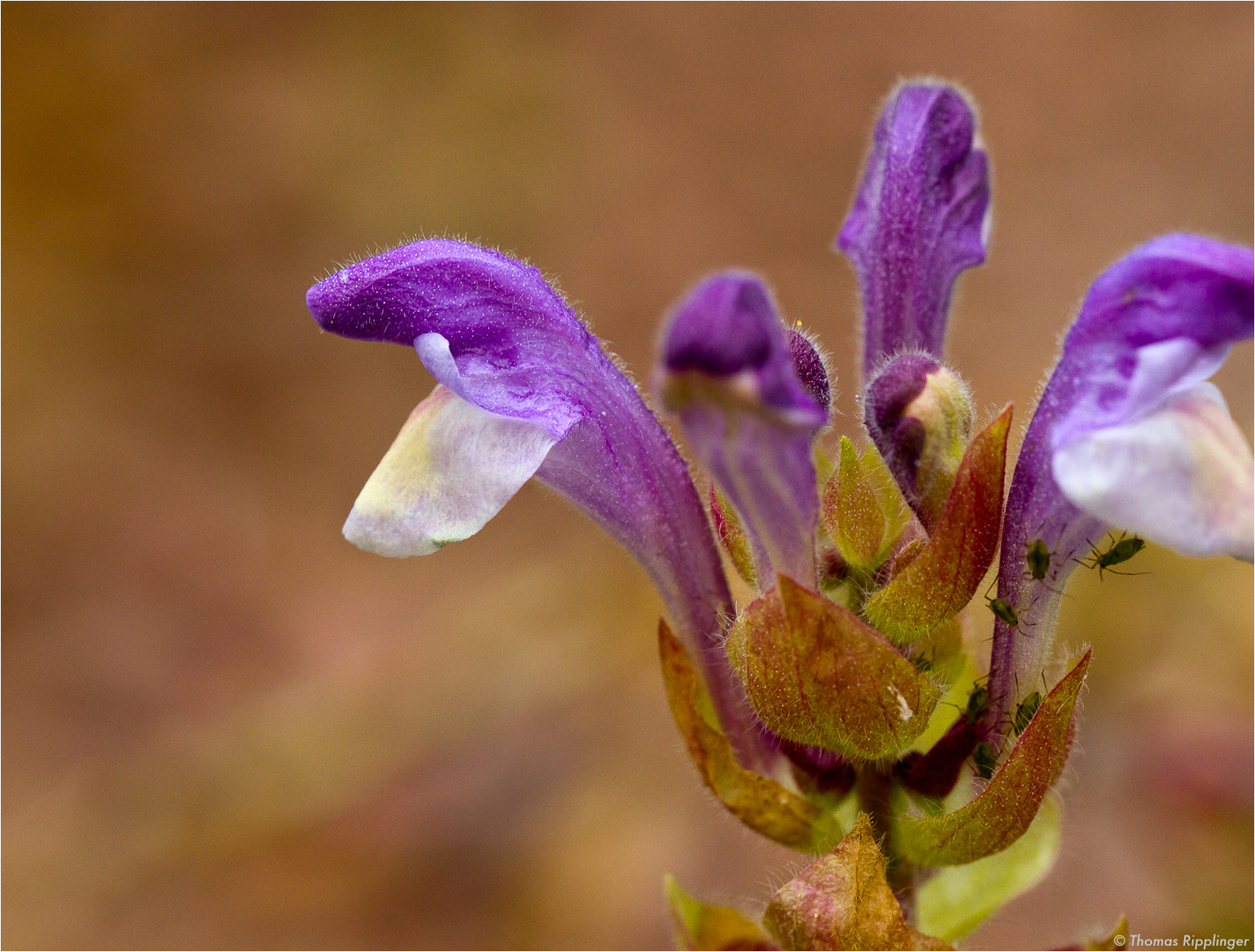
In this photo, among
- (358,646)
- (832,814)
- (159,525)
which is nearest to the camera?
(832,814)

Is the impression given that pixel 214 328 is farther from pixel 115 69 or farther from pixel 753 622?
pixel 753 622

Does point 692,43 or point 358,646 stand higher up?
point 692,43

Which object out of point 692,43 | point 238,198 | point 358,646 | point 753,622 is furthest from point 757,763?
point 692,43

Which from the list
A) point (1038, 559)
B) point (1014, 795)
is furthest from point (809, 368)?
point (1014, 795)

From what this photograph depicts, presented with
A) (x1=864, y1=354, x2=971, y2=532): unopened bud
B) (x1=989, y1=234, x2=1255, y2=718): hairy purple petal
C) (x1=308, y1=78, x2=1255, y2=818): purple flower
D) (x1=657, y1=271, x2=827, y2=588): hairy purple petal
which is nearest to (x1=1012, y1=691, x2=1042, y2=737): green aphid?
(x1=308, y1=78, x2=1255, y2=818): purple flower

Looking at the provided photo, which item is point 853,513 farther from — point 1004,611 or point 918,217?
point 918,217

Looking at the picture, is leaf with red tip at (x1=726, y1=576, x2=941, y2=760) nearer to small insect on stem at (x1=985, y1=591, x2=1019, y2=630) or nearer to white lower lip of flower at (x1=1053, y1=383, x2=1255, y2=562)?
small insect on stem at (x1=985, y1=591, x2=1019, y2=630)
